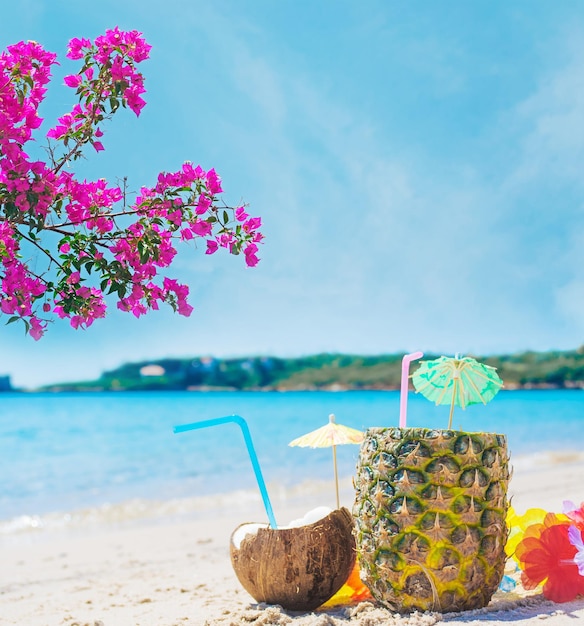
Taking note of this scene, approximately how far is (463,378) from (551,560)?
1.16m

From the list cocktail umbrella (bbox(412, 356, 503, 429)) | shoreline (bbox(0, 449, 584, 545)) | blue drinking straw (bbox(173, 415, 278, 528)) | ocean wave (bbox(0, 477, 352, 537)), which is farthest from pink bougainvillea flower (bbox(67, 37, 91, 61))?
ocean wave (bbox(0, 477, 352, 537))

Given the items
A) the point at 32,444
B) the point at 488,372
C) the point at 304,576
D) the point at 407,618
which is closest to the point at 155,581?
the point at 304,576

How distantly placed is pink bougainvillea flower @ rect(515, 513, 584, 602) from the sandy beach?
0.08 metres

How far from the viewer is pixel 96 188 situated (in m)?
3.47

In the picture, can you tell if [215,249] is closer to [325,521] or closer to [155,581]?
[325,521]

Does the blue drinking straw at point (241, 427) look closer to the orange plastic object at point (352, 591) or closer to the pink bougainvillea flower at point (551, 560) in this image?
the orange plastic object at point (352, 591)

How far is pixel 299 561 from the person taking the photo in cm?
424

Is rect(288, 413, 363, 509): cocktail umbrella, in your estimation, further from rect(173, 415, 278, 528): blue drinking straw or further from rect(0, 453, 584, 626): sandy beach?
rect(0, 453, 584, 626): sandy beach

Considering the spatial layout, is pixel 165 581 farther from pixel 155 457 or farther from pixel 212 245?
pixel 155 457

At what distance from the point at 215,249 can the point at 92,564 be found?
5837 millimetres

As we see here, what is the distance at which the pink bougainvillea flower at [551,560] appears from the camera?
13.6ft

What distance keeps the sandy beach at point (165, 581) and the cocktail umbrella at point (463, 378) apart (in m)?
1.13

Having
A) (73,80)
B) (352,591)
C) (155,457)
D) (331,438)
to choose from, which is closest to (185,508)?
(352,591)

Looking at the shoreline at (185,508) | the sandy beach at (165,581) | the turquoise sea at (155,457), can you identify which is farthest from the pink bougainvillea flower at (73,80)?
the turquoise sea at (155,457)
